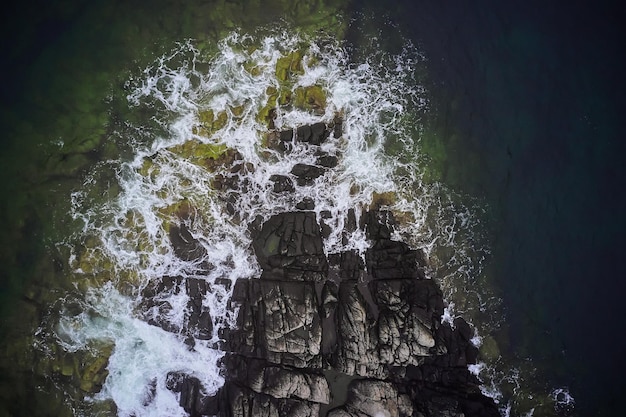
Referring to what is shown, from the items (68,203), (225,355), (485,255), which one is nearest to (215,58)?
(68,203)

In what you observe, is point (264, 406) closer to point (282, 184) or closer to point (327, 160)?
point (282, 184)

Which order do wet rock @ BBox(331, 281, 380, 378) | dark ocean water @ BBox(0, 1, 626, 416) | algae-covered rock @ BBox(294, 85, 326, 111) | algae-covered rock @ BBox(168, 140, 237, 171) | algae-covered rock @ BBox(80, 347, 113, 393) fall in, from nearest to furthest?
wet rock @ BBox(331, 281, 380, 378), algae-covered rock @ BBox(80, 347, 113, 393), algae-covered rock @ BBox(168, 140, 237, 171), algae-covered rock @ BBox(294, 85, 326, 111), dark ocean water @ BBox(0, 1, 626, 416)

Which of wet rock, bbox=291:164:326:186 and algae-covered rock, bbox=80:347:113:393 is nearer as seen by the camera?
algae-covered rock, bbox=80:347:113:393

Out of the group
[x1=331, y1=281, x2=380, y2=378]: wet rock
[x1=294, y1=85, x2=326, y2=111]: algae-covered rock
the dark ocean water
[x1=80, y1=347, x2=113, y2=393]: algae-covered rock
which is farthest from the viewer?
the dark ocean water

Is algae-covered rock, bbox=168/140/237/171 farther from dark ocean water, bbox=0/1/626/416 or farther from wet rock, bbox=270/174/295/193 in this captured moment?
dark ocean water, bbox=0/1/626/416

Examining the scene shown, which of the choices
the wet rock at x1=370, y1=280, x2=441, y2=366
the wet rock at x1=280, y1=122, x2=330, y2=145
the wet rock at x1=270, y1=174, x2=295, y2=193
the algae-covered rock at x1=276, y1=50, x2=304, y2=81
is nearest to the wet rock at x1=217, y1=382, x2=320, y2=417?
the wet rock at x1=370, y1=280, x2=441, y2=366

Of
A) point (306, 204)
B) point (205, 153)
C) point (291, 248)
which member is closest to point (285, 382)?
point (291, 248)

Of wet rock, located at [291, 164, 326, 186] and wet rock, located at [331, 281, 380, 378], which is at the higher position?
wet rock, located at [291, 164, 326, 186]
